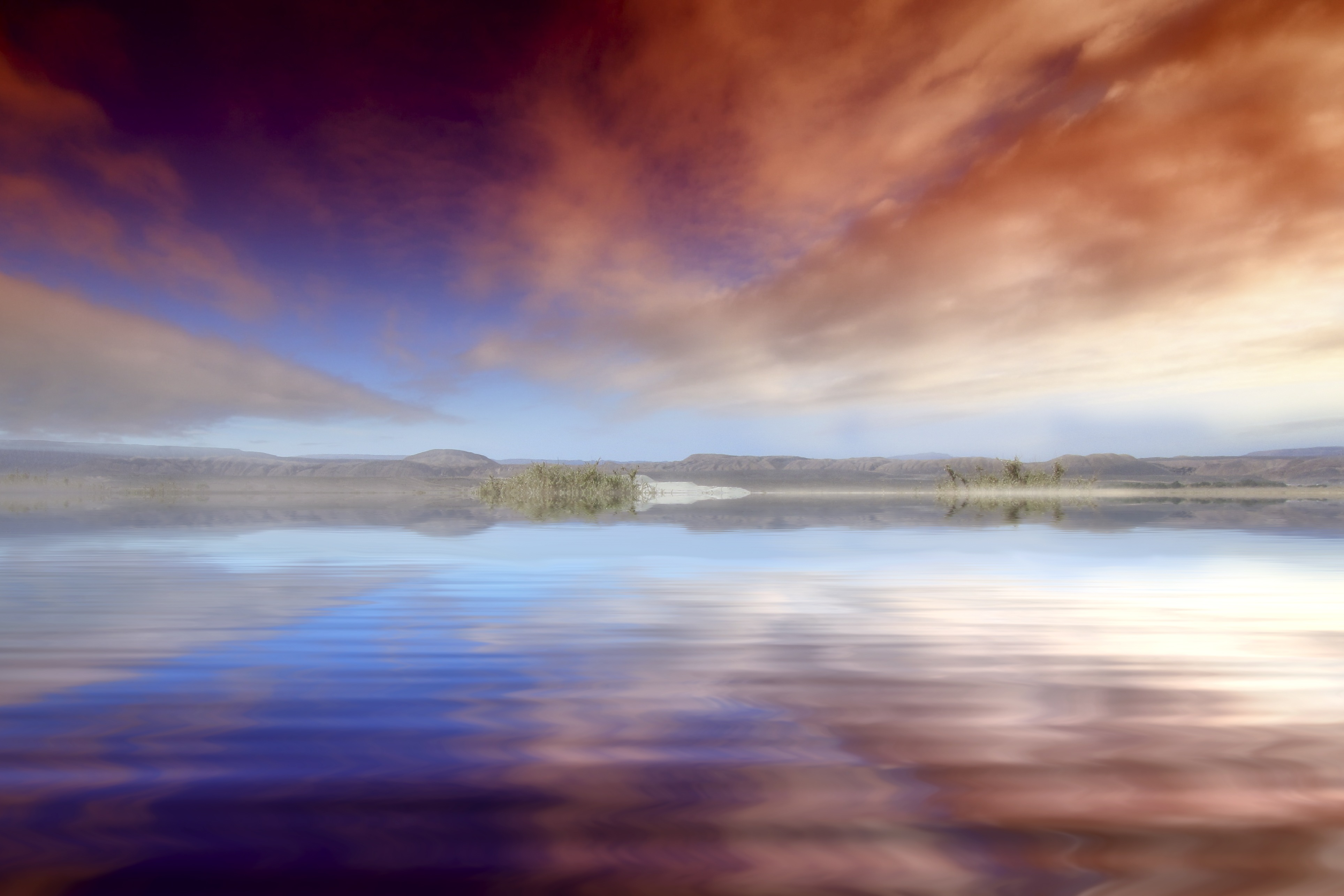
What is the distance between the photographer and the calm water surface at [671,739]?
2.41 meters

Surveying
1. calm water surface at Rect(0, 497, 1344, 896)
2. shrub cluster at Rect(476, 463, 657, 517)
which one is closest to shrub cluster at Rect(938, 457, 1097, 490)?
shrub cluster at Rect(476, 463, 657, 517)

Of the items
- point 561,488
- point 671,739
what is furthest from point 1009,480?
point 671,739

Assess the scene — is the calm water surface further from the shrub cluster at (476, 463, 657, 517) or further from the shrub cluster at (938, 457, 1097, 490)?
the shrub cluster at (938, 457, 1097, 490)

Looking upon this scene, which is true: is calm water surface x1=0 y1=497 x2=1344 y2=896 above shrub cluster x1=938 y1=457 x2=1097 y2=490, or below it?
below

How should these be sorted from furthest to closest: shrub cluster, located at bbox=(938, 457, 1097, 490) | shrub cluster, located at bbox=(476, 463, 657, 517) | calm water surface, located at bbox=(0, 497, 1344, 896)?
shrub cluster, located at bbox=(938, 457, 1097, 490) < shrub cluster, located at bbox=(476, 463, 657, 517) < calm water surface, located at bbox=(0, 497, 1344, 896)

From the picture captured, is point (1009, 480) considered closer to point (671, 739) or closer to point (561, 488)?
point (561, 488)

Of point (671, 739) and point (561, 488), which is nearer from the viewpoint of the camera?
point (671, 739)

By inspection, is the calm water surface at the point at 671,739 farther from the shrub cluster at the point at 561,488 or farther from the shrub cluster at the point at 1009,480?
the shrub cluster at the point at 1009,480

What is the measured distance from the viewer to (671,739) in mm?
3393

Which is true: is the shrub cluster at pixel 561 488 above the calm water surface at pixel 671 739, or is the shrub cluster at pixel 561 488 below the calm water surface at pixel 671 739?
above

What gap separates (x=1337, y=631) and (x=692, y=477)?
10493 cm

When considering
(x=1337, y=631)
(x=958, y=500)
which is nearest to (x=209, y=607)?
(x=1337, y=631)

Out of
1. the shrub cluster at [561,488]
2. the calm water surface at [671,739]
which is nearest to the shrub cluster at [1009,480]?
the shrub cluster at [561,488]

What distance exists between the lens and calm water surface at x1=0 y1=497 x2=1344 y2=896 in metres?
2.41
